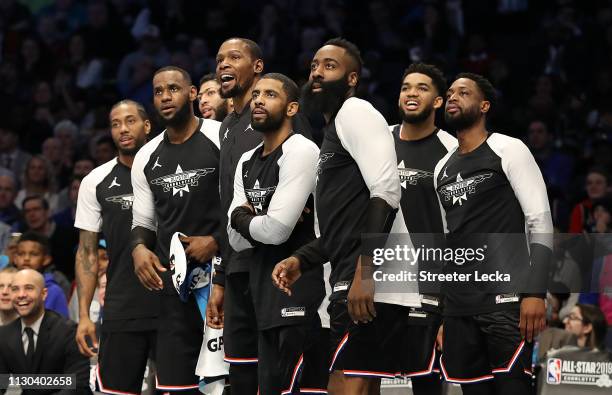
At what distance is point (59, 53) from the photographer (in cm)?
1441

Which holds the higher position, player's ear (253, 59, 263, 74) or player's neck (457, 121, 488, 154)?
player's ear (253, 59, 263, 74)

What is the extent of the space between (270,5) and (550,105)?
3556 millimetres

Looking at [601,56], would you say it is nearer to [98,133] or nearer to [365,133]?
[98,133]

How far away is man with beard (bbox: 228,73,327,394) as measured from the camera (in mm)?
5621

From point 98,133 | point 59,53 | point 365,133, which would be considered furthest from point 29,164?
point 365,133

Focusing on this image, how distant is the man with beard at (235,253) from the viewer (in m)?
5.89

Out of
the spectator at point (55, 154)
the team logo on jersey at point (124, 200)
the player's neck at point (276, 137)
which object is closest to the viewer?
the player's neck at point (276, 137)

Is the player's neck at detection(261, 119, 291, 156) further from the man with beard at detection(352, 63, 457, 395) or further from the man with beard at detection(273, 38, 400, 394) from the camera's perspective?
the man with beard at detection(352, 63, 457, 395)

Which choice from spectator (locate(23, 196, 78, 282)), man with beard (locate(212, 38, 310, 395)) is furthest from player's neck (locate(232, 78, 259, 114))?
spectator (locate(23, 196, 78, 282))

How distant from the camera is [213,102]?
732cm

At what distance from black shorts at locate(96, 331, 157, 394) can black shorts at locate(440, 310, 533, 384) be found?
1791mm

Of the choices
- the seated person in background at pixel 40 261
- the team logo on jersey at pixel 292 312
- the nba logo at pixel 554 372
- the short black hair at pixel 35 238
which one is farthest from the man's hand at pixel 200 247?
the short black hair at pixel 35 238

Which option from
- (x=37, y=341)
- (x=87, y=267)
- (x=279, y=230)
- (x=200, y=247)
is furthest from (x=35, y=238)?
(x=279, y=230)

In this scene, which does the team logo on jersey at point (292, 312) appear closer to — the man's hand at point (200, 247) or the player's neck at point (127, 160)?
the man's hand at point (200, 247)
